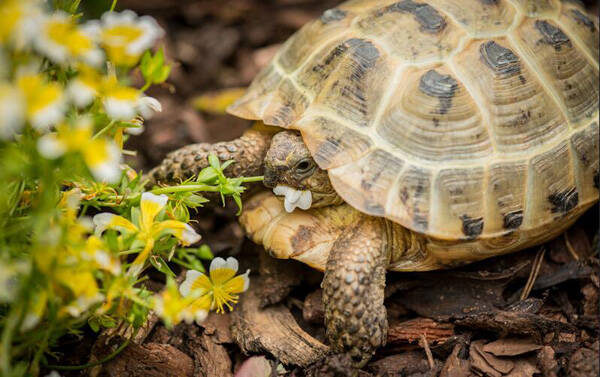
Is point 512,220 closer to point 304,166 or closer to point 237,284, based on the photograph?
point 304,166

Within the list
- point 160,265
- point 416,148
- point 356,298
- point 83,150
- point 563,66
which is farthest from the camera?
point 563,66

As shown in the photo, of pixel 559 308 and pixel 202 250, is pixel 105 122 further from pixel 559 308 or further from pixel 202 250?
pixel 559 308

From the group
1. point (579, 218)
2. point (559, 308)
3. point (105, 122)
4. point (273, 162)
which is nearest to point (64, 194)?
point (105, 122)

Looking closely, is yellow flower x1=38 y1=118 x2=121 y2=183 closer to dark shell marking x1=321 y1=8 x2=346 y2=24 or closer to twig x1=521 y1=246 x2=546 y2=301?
dark shell marking x1=321 y1=8 x2=346 y2=24

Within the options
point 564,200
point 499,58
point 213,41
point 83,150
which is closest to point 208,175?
point 83,150

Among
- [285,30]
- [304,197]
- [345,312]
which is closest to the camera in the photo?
[345,312]

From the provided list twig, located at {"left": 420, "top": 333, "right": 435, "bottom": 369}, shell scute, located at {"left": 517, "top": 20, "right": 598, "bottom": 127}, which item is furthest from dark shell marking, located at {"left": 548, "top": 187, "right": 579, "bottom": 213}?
twig, located at {"left": 420, "top": 333, "right": 435, "bottom": 369}
